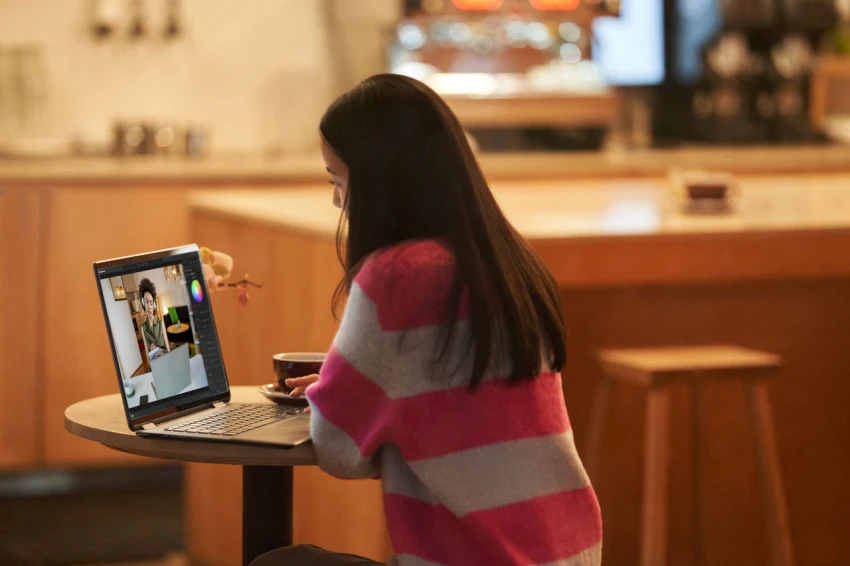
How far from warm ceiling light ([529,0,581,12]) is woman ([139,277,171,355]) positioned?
3897 mm

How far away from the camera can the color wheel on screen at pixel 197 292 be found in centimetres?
184

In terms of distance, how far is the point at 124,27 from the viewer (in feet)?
17.0

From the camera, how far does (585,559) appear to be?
5.37 ft

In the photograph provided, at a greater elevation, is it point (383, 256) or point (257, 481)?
point (383, 256)

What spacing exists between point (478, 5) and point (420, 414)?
404 centimetres

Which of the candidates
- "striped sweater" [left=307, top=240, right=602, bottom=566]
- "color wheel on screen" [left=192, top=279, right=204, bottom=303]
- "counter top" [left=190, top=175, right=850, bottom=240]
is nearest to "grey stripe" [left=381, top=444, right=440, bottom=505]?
"striped sweater" [left=307, top=240, right=602, bottom=566]

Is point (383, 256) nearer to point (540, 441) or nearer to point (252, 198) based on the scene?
point (540, 441)

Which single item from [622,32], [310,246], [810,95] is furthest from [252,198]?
[810,95]

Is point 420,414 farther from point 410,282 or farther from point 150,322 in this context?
point 150,322

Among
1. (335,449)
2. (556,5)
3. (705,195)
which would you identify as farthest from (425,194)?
(556,5)

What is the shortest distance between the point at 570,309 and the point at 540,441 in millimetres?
1525

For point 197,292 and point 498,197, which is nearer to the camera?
point 197,292

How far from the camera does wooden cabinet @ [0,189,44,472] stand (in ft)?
14.1

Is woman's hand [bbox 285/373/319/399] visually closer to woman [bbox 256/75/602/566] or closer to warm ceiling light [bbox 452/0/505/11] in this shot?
woman [bbox 256/75/602/566]
